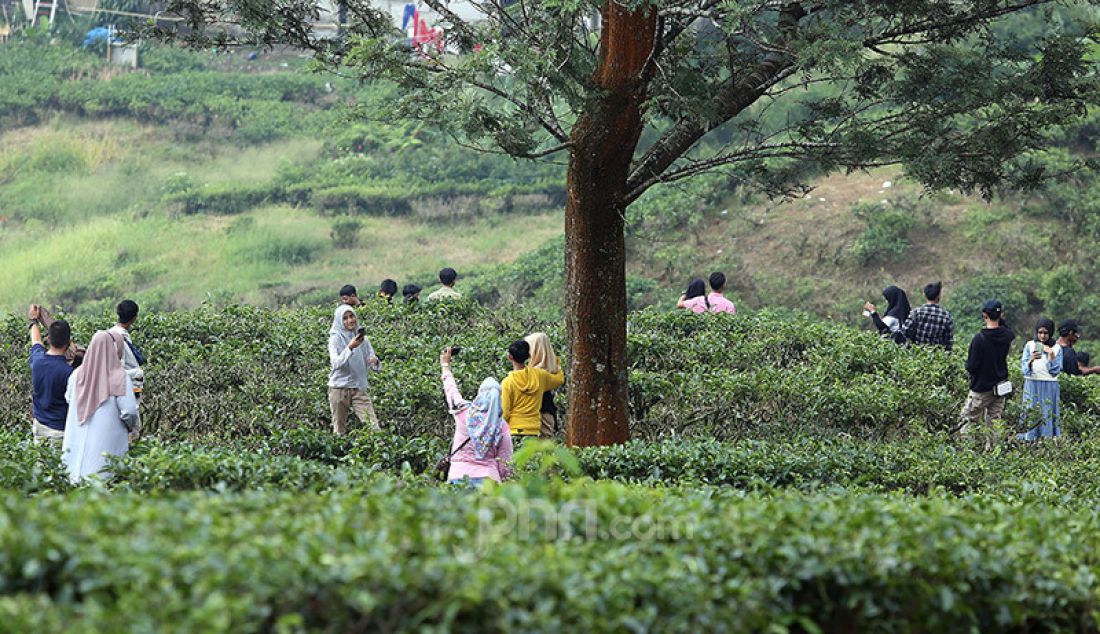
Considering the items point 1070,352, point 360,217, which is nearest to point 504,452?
point 1070,352

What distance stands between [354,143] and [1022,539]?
21.8m

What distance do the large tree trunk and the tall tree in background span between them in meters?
0.01

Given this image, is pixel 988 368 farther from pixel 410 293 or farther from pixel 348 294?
pixel 410 293

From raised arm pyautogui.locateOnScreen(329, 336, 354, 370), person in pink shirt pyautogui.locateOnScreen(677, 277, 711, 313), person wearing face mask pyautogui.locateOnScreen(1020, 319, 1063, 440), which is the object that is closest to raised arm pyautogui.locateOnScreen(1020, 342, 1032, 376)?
person wearing face mask pyautogui.locateOnScreen(1020, 319, 1063, 440)

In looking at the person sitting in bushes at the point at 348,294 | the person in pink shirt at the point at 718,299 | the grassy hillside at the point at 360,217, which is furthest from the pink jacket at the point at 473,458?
the grassy hillside at the point at 360,217

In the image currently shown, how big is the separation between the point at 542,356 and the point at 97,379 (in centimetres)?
279

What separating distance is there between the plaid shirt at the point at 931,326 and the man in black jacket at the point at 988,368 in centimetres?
209

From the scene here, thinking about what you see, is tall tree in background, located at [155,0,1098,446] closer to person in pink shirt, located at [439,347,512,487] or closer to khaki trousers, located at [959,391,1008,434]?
person in pink shirt, located at [439,347,512,487]

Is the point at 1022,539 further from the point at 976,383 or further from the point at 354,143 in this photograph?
the point at 354,143

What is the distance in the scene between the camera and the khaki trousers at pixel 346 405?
10.6 metres

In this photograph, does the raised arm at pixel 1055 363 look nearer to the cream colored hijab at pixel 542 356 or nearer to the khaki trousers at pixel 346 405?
the cream colored hijab at pixel 542 356

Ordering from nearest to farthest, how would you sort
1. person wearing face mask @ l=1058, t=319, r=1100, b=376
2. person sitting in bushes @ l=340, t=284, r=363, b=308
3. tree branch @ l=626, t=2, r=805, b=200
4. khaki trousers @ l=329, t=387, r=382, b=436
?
tree branch @ l=626, t=2, r=805, b=200 → khaki trousers @ l=329, t=387, r=382, b=436 → person sitting in bushes @ l=340, t=284, r=363, b=308 → person wearing face mask @ l=1058, t=319, r=1100, b=376

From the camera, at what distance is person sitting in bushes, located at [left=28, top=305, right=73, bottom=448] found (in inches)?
349

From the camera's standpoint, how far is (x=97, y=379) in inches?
322
